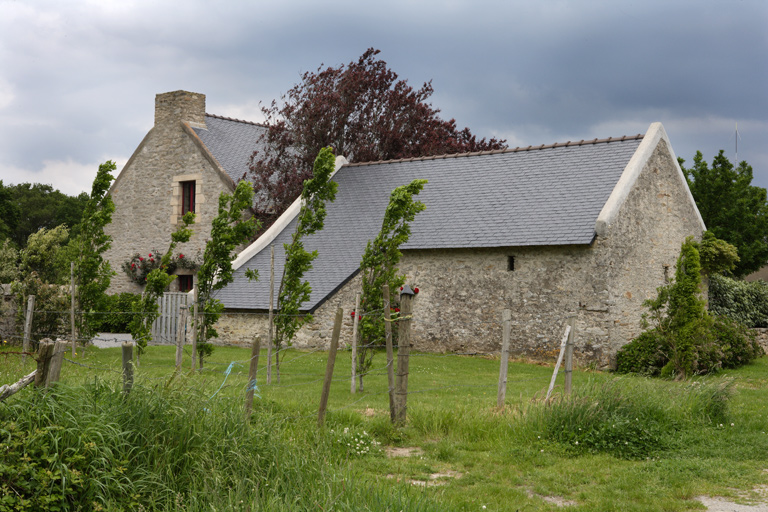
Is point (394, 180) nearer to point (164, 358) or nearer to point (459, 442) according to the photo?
point (164, 358)

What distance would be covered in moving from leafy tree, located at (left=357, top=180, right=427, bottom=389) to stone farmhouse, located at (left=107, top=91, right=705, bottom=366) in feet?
15.1

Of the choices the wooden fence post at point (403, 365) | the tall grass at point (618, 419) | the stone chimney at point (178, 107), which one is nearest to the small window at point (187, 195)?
the stone chimney at point (178, 107)

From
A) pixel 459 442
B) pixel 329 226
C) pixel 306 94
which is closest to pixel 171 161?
pixel 306 94

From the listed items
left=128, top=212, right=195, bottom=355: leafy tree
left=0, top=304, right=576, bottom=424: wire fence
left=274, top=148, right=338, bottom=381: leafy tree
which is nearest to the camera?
left=0, top=304, right=576, bottom=424: wire fence

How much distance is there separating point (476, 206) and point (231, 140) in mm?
10756

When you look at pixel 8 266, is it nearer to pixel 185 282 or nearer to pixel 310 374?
pixel 185 282

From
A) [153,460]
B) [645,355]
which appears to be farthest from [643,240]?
[153,460]

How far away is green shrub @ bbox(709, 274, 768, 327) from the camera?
21891 millimetres

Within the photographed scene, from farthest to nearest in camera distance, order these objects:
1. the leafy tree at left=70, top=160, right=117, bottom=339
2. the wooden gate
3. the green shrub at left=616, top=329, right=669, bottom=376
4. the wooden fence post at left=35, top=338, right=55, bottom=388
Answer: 1. the wooden gate
2. the green shrub at left=616, top=329, right=669, bottom=376
3. the leafy tree at left=70, top=160, right=117, bottom=339
4. the wooden fence post at left=35, top=338, right=55, bottom=388

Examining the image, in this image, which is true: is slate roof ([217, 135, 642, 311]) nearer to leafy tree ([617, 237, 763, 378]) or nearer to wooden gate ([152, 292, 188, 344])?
wooden gate ([152, 292, 188, 344])

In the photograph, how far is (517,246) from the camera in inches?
641

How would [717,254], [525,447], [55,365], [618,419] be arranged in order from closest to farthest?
[55,365], [525,447], [618,419], [717,254]

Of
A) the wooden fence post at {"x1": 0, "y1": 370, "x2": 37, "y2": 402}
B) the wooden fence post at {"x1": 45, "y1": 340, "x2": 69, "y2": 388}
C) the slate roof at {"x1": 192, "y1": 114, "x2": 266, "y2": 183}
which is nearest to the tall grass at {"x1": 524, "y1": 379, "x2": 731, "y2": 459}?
the wooden fence post at {"x1": 45, "y1": 340, "x2": 69, "y2": 388}

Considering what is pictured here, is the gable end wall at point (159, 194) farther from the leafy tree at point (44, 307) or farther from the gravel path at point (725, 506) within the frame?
the gravel path at point (725, 506)
